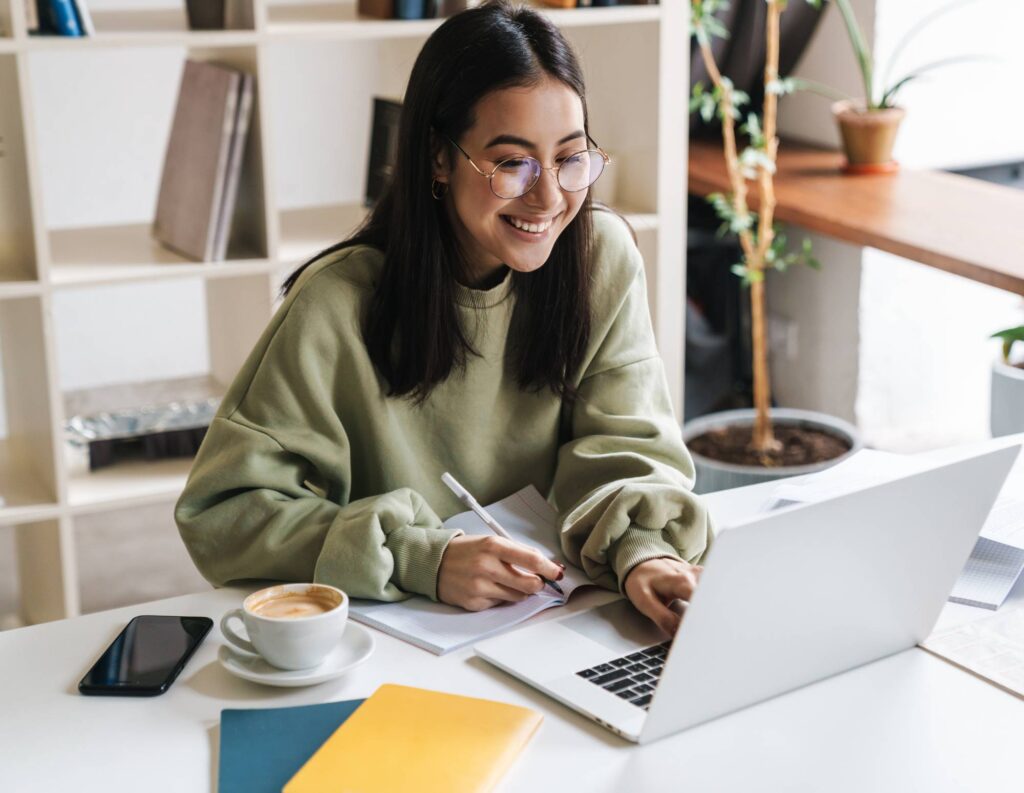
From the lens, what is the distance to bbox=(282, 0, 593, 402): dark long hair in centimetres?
136

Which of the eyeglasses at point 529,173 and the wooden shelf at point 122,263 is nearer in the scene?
the eyeglasses at point 529,173

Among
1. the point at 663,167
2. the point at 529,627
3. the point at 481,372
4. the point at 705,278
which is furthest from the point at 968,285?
the point at 529,627

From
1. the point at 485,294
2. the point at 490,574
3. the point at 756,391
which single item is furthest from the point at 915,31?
the point at 490,574

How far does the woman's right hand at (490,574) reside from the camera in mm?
1228

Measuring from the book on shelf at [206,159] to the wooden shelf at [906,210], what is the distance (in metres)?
1.14

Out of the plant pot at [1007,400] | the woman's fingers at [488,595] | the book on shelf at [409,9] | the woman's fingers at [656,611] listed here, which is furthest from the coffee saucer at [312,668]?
the book on shelf at [409,9]

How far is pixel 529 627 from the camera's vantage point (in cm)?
119

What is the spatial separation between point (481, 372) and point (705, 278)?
6.55 feet

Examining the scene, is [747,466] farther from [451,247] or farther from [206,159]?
[451,247]

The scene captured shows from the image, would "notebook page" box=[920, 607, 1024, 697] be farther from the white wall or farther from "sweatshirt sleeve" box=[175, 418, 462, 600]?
the white wall

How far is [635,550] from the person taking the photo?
126 centimetres

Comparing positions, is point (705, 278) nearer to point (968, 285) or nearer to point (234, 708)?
point (968, 285)

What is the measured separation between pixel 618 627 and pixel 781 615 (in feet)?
0.71

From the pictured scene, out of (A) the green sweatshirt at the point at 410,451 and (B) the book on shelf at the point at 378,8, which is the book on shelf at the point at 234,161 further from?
(A) the green sweatshirt at the point at 410,451
